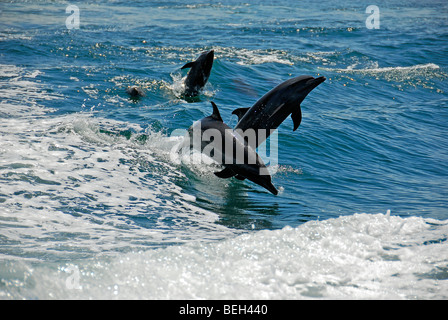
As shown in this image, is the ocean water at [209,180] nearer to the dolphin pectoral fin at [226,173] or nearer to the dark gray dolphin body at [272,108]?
the dolphin pectoral fin at [226,173]

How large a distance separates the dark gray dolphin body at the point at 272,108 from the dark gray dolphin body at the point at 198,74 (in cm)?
636

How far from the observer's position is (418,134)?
48.2 ft

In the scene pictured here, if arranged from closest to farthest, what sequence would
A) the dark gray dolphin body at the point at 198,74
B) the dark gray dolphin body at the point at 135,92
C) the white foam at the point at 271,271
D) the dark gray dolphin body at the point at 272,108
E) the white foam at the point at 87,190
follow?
the white foam at the point at 271,271, the white foam at the point at 87,190, the dark gray dolphin body at the point at 272,108, the dark gray dolphin body at the point at 135,92, the dark gray dolphin body at the point at 198,74

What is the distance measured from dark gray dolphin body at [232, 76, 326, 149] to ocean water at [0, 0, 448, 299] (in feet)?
3.75

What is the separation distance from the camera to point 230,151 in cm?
857

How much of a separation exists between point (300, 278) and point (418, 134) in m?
→ 10.4

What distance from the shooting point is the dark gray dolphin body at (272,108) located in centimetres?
970

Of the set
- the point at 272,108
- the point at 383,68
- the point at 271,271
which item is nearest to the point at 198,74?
the point at 272,108

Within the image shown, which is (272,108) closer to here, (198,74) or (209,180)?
(209,180)

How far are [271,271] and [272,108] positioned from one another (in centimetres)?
470

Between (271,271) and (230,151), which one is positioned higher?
(230,151)

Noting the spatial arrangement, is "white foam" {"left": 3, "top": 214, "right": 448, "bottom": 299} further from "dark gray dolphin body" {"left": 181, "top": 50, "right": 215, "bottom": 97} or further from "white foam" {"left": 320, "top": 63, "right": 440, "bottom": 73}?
"white foam" {"left": 320, "top": 63, "right": 440, "bottom": 73}

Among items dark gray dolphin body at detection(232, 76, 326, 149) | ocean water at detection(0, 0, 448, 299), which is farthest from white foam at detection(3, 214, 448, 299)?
dark gray dolphin body at detection(232, 76, 326, 149)

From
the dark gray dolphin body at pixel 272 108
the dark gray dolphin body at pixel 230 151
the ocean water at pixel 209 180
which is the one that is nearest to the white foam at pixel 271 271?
the ocean water at pixel 209 180
